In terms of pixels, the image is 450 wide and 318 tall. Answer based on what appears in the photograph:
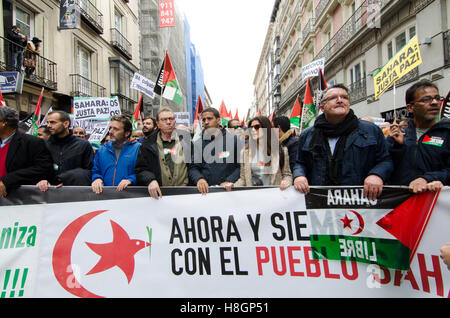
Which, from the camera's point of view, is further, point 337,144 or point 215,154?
point 215,154

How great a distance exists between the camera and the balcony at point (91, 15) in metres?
15.2

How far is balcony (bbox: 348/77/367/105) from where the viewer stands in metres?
15.2

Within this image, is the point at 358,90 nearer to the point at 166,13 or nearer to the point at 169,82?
the point at 166,13

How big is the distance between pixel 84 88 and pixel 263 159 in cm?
1488

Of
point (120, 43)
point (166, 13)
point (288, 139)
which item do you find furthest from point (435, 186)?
point (120, 43)

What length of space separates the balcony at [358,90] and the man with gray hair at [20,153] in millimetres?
14881

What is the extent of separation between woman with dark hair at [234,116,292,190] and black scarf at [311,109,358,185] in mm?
475

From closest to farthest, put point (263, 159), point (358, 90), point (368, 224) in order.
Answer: point (368, 224) < point (263, 159) < point (358, 90)

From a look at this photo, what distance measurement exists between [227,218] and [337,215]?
895 millimetres

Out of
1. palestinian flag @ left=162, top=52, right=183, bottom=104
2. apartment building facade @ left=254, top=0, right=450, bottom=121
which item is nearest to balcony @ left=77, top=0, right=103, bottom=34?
palestinian flag @ left=162, top=52, right=183, bottom=104

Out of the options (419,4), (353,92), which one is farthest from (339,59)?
(419,4)

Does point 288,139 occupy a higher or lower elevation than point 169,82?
lower

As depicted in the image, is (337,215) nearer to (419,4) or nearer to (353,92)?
(419,4)

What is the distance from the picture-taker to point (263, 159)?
316 centimetres
